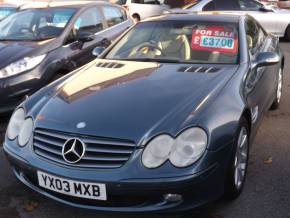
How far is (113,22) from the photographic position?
711 cm

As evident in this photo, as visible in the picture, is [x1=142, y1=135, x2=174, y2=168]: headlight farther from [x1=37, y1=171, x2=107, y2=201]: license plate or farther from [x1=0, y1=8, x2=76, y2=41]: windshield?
[x1=0, y1=8, x2=76, y2=41]: windshield

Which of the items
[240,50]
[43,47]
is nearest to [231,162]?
[240,50]

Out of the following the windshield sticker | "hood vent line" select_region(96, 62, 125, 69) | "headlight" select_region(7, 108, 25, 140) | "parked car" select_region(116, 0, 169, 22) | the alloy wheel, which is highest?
the windshield sticker

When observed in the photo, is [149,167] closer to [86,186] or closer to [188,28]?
[86,186]

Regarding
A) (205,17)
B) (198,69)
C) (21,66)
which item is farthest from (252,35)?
(21,66)

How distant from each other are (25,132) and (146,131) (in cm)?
97

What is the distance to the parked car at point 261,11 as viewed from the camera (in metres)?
11.1

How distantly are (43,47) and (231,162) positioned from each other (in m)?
3.41

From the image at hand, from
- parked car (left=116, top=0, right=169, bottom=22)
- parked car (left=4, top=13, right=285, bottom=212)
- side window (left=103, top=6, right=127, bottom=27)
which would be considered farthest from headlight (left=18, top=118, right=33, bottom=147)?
parked car (left=116, top=0, right=169, bottom=22)

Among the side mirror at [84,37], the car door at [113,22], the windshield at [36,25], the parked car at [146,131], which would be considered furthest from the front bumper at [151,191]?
the car door at [113,22]

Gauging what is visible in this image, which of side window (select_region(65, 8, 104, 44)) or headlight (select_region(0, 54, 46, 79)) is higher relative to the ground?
side window (select_region(65, 8, 104, 44))

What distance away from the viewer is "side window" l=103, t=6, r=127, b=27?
7020mm

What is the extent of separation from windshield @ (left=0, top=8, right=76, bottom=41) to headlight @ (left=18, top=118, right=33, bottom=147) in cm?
286

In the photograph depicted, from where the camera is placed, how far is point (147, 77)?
11.8 feet
